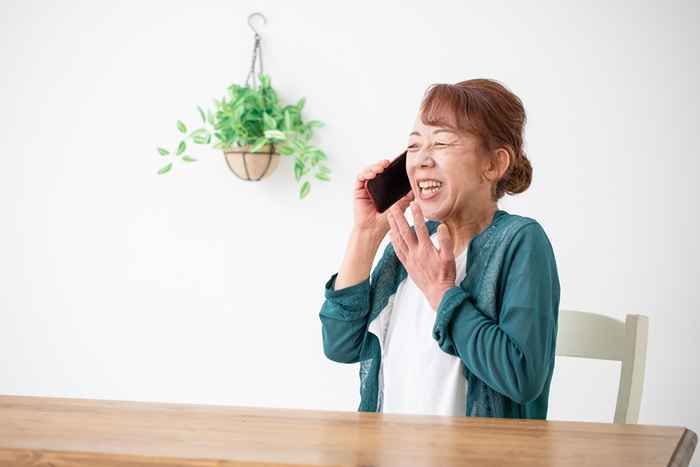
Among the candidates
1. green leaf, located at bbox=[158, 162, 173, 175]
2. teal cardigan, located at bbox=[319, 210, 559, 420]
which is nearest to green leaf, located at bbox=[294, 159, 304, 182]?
green leaf, located at bbox=[158, 162, 173, 175]

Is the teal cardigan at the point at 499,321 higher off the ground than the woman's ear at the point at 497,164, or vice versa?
the woman's ear at the point at 497,164

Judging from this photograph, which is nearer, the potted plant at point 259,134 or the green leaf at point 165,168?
the potted plant at point 259,134

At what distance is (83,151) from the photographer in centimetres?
299

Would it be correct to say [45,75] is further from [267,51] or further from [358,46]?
[358,46]

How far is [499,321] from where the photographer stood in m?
1.30

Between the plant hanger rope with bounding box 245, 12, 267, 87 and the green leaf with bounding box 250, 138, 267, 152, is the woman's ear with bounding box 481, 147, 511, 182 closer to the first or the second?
the green leaf with bounding box 250, 138, 267, 152

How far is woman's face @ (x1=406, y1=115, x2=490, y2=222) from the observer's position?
1405 millimetres

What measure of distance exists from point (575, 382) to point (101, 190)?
1.74 m

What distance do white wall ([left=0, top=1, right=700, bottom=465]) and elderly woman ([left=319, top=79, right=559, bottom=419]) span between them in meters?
1.18

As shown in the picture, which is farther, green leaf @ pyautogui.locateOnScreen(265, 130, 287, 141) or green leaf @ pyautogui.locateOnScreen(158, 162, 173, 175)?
green leaf @ pyautogui.locateOnScreen(158, 162, 173, 175)

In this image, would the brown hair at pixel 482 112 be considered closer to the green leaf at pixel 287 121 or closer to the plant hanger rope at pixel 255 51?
the green leaf at pixel 287 121

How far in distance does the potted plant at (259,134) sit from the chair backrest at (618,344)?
1.22 m

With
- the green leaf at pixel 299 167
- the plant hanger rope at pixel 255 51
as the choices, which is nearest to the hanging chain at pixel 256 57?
the plant hanger rope at pixel 255 51

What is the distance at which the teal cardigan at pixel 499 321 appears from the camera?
124 centimetres
